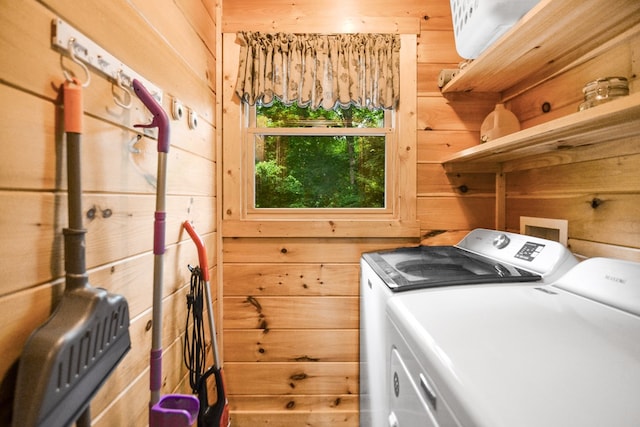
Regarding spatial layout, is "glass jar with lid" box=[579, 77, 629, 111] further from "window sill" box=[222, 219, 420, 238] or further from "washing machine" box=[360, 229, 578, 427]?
"window sill" box=[222, 219, 420, 238]

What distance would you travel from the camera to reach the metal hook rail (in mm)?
664

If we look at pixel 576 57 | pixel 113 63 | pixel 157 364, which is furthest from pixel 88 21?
pixel 576 57

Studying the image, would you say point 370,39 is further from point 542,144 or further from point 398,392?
point 398,392

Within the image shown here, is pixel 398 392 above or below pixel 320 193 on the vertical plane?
below

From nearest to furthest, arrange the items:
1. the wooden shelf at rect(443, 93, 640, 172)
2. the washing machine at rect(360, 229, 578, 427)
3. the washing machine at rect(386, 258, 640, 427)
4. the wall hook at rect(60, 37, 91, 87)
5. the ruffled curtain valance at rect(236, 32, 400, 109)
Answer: the washing machine at rect(386, 258, 640, 427) < the wall hook at rect(60, 37, 91, 87) < the wooden shelf at rect(443, 93, 640, 172) < the washing machine at rect(360, 229, 578, 427) < the ruffled curtain valance at rect(236, 32, 400, 109)

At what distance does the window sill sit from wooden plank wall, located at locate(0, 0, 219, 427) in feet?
1.06

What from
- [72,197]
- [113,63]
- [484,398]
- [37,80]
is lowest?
[484,398]

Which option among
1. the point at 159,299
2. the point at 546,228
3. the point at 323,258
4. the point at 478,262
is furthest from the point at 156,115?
the point at 546,228

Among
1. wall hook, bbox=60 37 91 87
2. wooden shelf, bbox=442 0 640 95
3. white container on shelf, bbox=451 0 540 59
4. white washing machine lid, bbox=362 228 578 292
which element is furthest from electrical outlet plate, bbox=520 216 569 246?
wall hook, bbox=60 37 91 87

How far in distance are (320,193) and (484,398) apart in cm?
155

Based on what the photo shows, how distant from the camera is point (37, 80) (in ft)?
2.04

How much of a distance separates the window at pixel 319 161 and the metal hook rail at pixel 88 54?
1011 mm

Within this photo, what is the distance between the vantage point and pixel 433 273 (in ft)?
3.80

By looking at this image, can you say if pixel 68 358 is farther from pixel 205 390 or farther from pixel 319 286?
pixel 319 286
